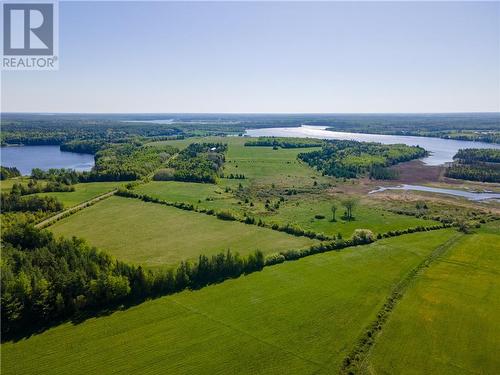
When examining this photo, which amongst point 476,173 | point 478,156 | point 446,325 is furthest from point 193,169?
point 478,156

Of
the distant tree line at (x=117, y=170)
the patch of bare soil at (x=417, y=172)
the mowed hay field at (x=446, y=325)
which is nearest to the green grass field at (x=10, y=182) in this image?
the distant tree line at (x=117, y=170)

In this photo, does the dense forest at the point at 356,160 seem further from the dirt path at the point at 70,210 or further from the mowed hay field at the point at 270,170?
the dirt path at the point at 70,210

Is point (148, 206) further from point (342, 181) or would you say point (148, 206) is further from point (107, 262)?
point (342, 181)

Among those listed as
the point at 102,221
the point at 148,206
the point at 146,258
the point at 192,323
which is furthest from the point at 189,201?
the point at 192,323

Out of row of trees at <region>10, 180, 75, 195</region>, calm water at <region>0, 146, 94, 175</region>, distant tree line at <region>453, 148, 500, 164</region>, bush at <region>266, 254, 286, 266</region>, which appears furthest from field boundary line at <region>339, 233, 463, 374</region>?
calm water at <region>0, 146, 94, 175</region>

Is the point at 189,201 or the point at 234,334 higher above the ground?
the point at 189,201

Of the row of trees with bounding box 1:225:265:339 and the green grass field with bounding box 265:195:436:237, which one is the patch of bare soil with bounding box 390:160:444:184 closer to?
the green grass field with bounding box 265:195:436:237
